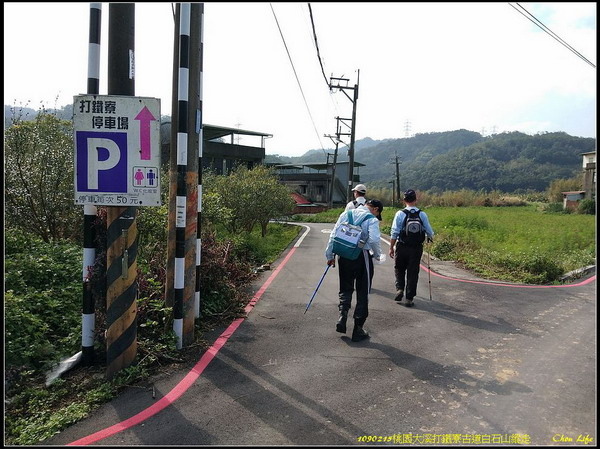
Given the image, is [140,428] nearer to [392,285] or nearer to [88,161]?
[88,161]

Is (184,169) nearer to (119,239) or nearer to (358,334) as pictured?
(119,239)

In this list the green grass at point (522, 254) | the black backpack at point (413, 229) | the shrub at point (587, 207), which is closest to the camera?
the black backpack at point (413, 229)

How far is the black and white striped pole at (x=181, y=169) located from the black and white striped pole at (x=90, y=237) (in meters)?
0.81

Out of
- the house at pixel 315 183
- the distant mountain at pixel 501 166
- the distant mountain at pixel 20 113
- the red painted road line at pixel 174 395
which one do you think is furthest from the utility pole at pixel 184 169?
the distant mountain at pixel 501 166

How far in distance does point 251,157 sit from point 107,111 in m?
39.3

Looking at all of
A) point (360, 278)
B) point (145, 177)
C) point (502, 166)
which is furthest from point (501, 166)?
point (145, 177)

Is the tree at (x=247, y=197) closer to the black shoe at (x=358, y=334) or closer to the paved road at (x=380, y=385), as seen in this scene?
the paved road at (x=380, y=385)

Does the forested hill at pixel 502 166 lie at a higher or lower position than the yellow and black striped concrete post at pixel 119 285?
higher

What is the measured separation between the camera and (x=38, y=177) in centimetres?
723

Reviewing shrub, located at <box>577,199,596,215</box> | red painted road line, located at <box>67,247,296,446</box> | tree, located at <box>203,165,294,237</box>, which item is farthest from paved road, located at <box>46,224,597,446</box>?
shrub, located at <box>577,199,596,215</box>

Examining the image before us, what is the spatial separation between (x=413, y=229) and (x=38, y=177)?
19.8ft

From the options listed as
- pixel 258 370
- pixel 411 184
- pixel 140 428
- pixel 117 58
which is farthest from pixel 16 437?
pixel 411 184

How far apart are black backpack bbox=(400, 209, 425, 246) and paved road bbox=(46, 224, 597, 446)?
3.37 feet

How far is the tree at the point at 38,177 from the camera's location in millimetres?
7188
